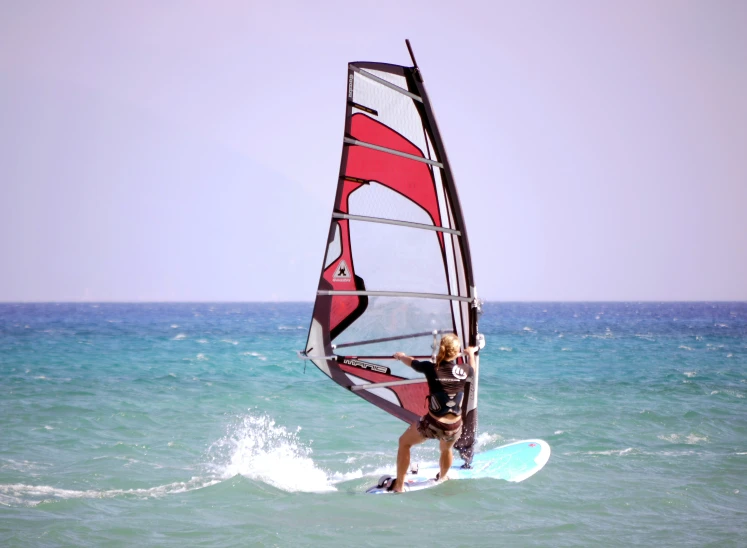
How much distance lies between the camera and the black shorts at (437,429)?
584cm

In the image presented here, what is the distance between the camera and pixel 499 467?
725 cm

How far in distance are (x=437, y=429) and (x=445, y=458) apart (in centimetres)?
52

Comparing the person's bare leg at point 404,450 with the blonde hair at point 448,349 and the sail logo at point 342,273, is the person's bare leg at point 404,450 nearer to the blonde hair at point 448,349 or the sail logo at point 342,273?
the blonde hair at point 448,349

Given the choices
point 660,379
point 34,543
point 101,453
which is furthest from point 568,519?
point 660,379

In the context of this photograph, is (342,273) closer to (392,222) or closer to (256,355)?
(392,222)

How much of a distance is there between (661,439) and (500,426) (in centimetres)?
206

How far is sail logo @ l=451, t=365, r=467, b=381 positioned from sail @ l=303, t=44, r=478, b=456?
2.17 feet

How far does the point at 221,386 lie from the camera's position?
14.5m

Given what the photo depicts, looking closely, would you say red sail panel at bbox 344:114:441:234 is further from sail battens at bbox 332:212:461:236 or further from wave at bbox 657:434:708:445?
wave at bbox 657:434:708:445

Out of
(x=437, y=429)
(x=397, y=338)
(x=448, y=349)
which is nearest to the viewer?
(x=448, y=349)

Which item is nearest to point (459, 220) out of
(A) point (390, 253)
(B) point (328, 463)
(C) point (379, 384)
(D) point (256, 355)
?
(A) point (390, 253)

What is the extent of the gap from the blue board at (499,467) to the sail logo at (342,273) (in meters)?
1.80

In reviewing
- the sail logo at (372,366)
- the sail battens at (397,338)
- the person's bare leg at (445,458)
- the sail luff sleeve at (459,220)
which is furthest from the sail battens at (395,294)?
the person's bare leg at (445,458)

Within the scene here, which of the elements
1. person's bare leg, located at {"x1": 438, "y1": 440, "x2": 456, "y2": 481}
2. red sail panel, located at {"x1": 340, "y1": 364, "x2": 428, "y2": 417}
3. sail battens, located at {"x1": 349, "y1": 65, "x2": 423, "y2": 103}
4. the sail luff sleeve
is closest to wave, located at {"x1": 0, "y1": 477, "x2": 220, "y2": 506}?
red sail panel, located at {"x1": 340, "y1": 364, "x2": 428, "y2": 417}
